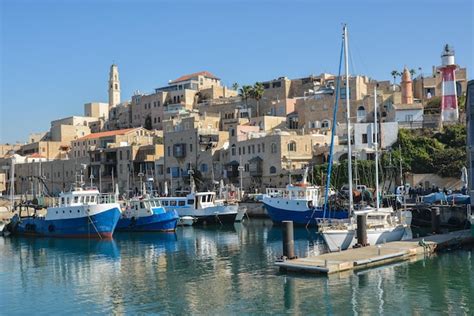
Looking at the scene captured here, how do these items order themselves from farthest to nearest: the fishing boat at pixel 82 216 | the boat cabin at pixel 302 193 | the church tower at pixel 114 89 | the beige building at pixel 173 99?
the church tower at pixel 114 89, the beige building at pixel 173 99, the boat cabin at pixel 302 193, the fishing boat at pixel 82 216

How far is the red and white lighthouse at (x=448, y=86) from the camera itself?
61.1 m

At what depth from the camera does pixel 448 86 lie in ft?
204

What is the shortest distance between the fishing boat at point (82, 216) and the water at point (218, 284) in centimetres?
721

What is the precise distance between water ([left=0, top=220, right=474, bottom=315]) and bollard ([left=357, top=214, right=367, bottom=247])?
3.11 metres

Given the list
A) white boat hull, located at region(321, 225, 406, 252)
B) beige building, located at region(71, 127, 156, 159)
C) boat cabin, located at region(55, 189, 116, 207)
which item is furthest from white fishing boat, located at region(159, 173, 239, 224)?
beige building, located at region(71, 127, 156, 159)

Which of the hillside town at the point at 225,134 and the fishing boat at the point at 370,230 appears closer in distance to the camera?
the fishing boat at the point at 370,230

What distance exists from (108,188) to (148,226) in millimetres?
38288

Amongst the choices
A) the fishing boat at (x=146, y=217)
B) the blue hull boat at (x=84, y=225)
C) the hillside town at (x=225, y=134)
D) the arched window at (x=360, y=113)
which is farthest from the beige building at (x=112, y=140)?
the blue hull boat at (x=84, y=225)

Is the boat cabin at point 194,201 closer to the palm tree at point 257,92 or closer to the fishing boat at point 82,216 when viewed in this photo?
the fishing boat at point 82,216

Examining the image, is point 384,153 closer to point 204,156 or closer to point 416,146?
point 416,146

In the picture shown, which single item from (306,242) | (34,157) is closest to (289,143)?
(306,242)

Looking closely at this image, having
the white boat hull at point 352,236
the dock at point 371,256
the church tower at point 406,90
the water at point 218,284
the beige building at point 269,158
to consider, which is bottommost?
the water at point 218,284

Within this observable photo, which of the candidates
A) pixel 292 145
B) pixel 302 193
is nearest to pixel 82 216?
pixel 302 193

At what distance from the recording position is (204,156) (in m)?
75.0
